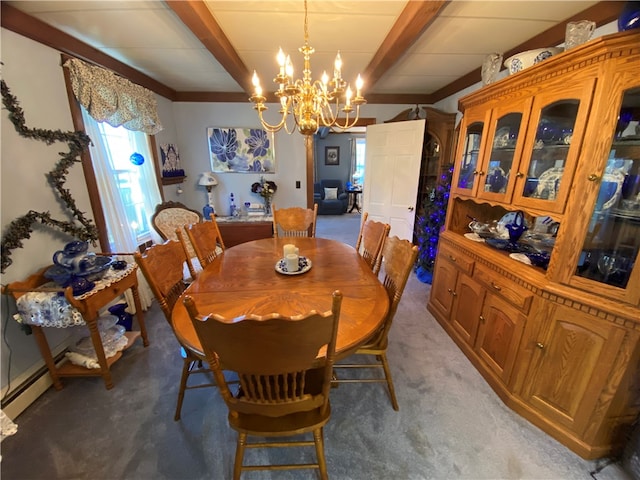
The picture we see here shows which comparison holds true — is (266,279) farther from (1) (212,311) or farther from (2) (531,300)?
(2) (531,300)

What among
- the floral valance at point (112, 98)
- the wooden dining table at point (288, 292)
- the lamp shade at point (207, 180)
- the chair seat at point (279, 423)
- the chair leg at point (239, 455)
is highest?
the floral valance at point (112, 98)

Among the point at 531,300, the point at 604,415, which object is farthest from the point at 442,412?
the point at 531,300

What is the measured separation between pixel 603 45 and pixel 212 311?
2038 millimetres

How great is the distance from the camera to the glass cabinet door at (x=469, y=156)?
193 centimetres

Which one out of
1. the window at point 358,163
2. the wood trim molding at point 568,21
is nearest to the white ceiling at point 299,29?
the wood trim molding at point 568,21

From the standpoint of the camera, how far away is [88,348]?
1770mm

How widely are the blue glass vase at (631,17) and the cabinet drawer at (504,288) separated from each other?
126 centimetres

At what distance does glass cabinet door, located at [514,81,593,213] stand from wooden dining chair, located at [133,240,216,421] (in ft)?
6.52

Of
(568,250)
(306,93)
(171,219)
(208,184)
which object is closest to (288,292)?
(306,93)

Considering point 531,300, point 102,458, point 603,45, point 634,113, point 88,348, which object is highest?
point 603,45

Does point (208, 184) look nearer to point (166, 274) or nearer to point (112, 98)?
point (112, 98)

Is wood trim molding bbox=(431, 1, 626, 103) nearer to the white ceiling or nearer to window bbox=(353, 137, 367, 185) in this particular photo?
the white ceiling

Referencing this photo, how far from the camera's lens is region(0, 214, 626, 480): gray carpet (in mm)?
1240

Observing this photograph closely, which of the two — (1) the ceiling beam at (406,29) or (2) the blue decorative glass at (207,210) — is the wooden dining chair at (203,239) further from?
(1) the ceiling beam at (406,29)
